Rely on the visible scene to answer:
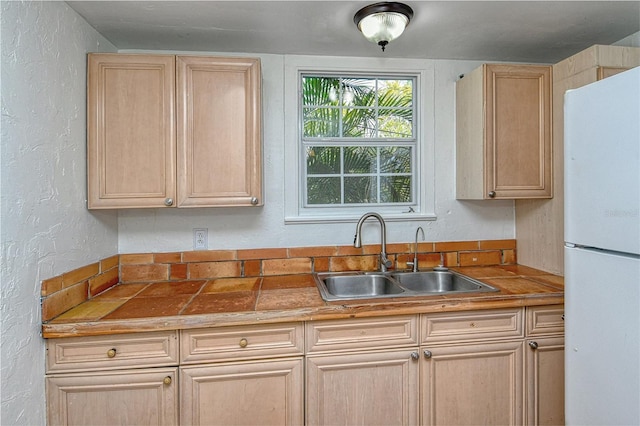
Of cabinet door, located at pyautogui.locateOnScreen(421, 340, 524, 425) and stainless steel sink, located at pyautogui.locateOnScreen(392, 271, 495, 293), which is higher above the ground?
stainless steel sink, located at pyautogui.locateOnScreen(392, 271, 495, 293)

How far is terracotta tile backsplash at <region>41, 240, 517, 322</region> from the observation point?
66.3 inches

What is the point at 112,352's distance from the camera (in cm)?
135

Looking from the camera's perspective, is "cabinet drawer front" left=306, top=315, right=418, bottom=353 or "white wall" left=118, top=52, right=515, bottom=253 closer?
"cabinet drawer front" left=306, top=315, right=418, bottom=353

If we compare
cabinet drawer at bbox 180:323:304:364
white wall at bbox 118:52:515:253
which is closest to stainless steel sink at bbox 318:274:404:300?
white wall at bbox 118:52:515:253

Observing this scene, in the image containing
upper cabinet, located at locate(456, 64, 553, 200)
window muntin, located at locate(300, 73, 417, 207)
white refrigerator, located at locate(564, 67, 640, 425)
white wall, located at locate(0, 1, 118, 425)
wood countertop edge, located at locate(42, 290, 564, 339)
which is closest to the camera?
white refrigerator, located at locate(564, 67, 640, 425)

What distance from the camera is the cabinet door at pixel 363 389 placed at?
1.48 metres

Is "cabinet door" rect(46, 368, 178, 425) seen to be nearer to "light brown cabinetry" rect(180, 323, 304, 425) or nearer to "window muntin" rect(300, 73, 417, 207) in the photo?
"light brown cabinetry" rect(180, 323, 304, 425)

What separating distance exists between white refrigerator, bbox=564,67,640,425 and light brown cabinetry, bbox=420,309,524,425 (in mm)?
334

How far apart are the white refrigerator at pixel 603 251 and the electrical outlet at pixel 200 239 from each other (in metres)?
1.79

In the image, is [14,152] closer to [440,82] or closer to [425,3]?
[425,3]

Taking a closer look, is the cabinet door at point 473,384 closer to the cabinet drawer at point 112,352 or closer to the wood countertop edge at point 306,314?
the wood countertop edge at point 306,314

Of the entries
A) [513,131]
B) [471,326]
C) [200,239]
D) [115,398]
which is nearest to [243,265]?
[200,239]

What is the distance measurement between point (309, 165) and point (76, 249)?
132 centimetres

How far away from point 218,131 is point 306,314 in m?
1.01
